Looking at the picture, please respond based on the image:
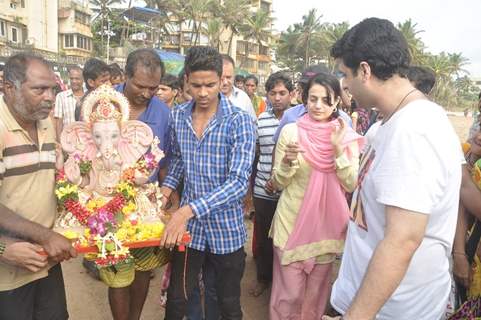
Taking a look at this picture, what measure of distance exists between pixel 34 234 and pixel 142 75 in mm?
1206

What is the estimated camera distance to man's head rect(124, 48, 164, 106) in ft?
8.21

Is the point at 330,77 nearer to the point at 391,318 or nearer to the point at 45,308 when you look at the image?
the point at 391,318

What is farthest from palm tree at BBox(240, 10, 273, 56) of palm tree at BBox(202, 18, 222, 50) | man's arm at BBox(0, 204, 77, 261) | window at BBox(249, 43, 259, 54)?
man's arm at BBox(0, 204, 77, 261)

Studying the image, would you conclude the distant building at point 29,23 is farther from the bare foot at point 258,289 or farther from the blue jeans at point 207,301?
the blue jeans at point 207,301

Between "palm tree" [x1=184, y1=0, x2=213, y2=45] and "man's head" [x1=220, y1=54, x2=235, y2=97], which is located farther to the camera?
"palm tree" [x1=184, y1=0, x2=213, y2=45]

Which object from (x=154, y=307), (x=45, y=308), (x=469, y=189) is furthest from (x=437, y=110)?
(x=154, y=307)

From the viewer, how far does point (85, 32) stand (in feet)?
125

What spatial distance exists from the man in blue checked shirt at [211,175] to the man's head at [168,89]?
1.84m

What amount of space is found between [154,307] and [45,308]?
4.48 feet

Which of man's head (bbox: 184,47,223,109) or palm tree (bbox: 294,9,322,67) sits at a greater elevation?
palm tree (bbox: 294,9,322,67)

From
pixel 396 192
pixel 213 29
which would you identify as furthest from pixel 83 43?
pixel 396 192

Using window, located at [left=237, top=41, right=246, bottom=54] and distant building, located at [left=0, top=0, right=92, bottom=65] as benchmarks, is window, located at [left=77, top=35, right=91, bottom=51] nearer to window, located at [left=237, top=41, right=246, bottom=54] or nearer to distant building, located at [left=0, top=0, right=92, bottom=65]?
distant building, located at [left=0, top=0, right=92, bottom=65]

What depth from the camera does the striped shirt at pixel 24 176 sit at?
1.92m

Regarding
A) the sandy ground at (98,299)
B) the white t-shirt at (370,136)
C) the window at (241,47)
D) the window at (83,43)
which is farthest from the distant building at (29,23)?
the white t-shirt at (370,136)
